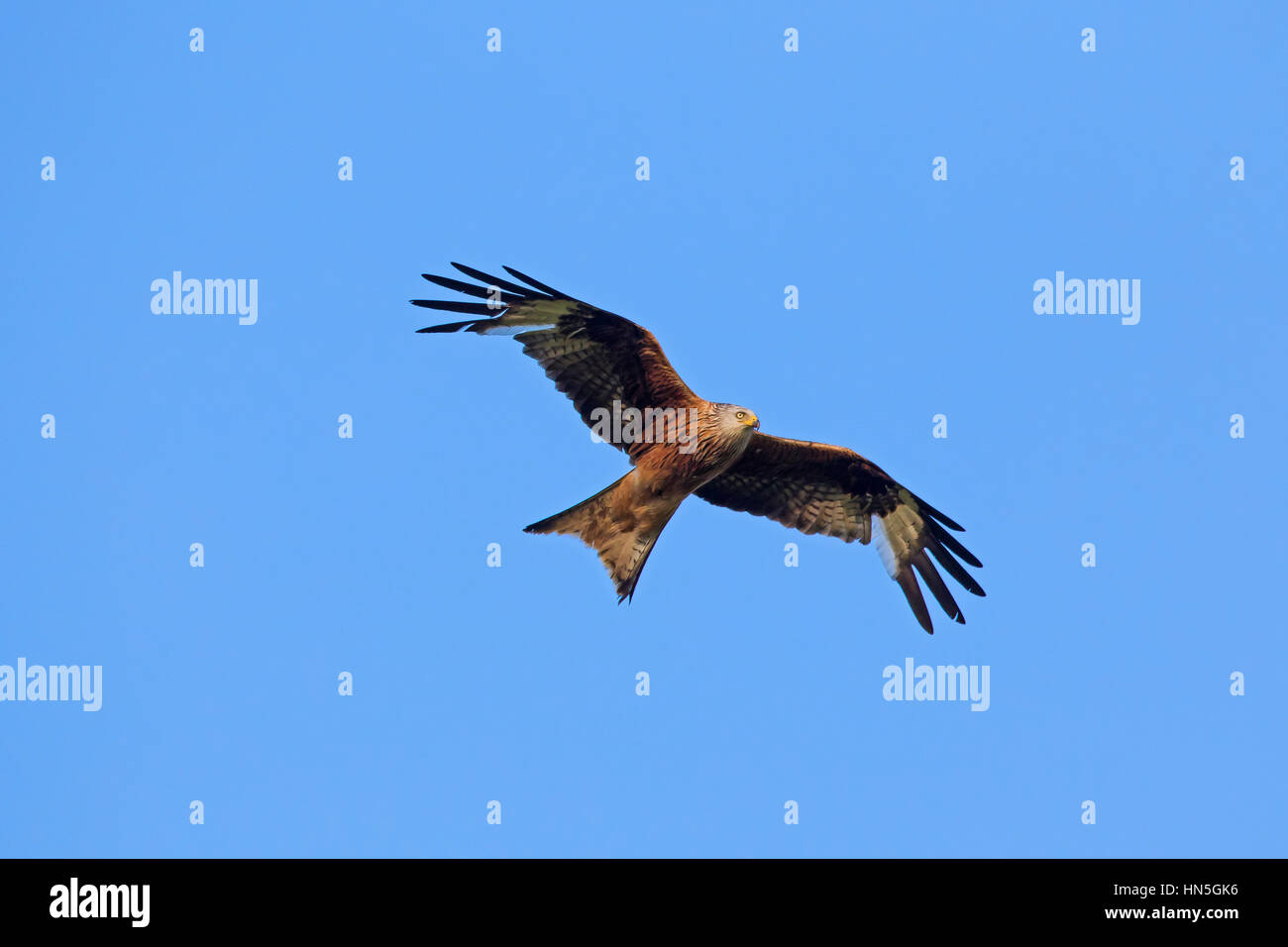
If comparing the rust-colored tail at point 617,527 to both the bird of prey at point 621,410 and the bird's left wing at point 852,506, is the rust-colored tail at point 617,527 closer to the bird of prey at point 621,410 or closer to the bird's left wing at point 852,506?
the bird of prey at point 621,410

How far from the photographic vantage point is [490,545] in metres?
16.6

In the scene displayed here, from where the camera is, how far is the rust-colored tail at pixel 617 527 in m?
Result: 14.6

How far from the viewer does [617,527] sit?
579 inches

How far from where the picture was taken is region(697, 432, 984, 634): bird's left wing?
1599 centimetres

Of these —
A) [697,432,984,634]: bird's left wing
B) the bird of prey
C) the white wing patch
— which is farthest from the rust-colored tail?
the white wing patch

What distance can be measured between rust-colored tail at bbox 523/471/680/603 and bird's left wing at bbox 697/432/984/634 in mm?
1702

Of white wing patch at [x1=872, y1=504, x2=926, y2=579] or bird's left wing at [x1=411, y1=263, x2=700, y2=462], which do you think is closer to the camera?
bird's left wing at [x1=411, y1=263, x2=700, y2=462]

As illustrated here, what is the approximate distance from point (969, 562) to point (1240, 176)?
6281 mm

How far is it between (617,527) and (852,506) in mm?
3109

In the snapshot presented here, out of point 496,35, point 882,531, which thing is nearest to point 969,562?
point 882,531

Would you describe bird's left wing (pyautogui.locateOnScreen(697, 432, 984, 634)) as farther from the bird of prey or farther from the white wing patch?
the bird of prey

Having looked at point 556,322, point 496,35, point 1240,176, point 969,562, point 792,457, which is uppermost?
point 496,35

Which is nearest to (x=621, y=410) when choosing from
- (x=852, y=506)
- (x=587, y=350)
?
(x=587, y=350)
